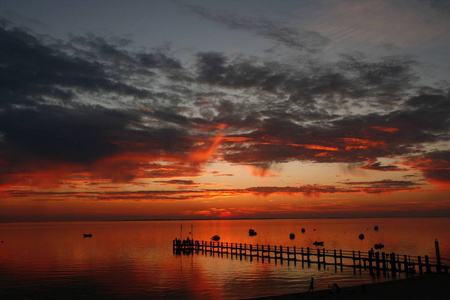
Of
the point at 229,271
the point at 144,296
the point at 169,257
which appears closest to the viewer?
the point at 144,296

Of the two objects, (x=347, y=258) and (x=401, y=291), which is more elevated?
(x=401, y=291)

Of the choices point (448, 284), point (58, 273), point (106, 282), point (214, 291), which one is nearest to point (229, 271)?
point (214, 291)

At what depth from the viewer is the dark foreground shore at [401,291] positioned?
27.2 meters

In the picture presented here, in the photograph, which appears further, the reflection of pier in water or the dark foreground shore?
the reflection of pier in water

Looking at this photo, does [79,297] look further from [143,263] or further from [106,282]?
[143,263]

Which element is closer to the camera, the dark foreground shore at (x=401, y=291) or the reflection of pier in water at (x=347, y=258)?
the dark foreground shore at (x=401, y=291)

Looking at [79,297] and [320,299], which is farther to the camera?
[79,297]

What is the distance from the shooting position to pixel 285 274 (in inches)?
1868

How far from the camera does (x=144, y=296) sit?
37.2 metres

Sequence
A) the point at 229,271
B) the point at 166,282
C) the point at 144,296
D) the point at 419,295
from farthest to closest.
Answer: the point at 229,271 < the point at 166,282 < the point at 144,296 < the point at 419,295

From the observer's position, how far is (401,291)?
95.5 ft

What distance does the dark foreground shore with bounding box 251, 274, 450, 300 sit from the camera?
2719cm

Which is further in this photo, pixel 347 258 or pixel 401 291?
pixel 347 258

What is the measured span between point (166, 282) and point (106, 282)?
7335 mm
